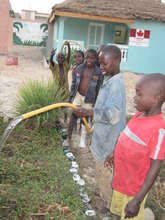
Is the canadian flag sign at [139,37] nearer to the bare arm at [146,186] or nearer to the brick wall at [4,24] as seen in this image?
the brick wall at [4,24]

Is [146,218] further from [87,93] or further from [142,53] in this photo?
[142,53]

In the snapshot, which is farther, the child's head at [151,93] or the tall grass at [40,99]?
the tall grass at [40,99]

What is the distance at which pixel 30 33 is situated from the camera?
27688mm

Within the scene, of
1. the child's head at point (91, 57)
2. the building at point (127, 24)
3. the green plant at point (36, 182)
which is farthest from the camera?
the building at point (127, 24)

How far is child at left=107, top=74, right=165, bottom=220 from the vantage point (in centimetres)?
170

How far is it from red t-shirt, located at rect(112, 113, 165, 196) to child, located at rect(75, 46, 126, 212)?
37cm

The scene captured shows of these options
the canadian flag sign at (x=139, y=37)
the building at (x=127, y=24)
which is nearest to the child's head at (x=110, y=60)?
the building at (x=127, y=24)

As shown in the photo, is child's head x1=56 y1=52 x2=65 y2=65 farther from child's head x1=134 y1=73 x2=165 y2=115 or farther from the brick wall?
the brick wall

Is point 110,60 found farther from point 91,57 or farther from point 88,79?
point 88,79

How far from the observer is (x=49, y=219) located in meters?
2.53

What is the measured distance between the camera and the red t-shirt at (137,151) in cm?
169

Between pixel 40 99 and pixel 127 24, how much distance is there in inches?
405

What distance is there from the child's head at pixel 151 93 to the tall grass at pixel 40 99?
283cm

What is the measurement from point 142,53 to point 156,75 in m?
12.7
